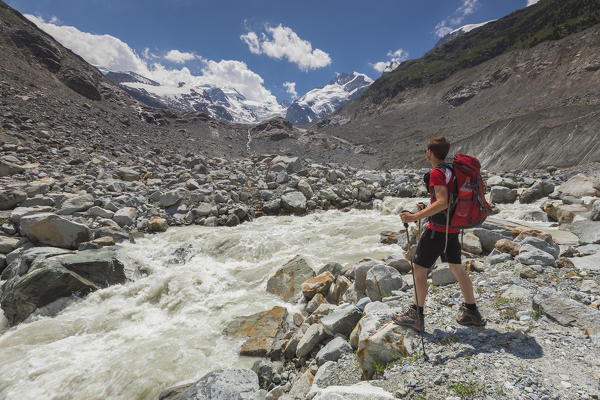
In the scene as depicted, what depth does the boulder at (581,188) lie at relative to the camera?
11641mm

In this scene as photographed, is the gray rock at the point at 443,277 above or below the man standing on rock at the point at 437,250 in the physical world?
below

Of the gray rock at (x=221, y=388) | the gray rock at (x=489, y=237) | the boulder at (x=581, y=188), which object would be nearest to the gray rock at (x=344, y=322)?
the gray rock at (x=221, y=388)

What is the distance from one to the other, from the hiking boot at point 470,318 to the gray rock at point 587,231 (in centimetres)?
543

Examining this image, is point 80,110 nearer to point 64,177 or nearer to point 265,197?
point 64,177

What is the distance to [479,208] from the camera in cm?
347

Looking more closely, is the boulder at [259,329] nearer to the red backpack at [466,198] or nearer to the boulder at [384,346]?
the boulder at [384,346]

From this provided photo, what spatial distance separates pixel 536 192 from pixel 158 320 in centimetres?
1689

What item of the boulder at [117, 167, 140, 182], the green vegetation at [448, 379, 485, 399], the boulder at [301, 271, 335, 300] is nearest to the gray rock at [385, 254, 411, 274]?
the boulder at [301, 271, 335, 300]

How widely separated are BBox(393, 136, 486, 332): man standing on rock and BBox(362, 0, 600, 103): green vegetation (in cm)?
8747

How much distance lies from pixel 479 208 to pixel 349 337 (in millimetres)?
2894

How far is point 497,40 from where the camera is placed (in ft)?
301

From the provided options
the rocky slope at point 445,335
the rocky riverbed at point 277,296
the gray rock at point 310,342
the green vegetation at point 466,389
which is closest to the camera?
the green vegetation at point 466,389

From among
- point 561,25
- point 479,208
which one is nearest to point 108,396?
point 479,208

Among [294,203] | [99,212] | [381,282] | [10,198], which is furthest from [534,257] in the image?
[10,198]
